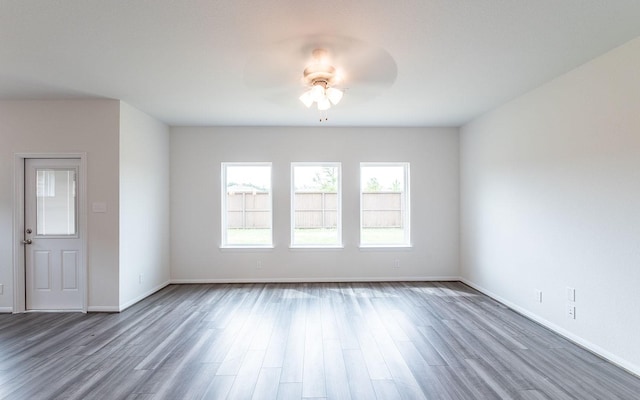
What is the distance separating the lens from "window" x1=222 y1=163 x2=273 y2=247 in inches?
205

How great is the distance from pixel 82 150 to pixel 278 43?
307 centimetres

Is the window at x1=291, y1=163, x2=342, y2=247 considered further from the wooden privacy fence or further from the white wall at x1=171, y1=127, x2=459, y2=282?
the white wall at x1=171, y1=127, x2=459, y2=282

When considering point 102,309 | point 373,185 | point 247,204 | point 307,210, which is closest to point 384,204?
point 373,185

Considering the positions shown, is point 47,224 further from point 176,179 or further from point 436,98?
point 436,98

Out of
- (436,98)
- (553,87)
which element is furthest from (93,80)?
(553,87)

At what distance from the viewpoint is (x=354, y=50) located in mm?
2496

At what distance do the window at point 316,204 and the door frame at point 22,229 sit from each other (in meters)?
2.89

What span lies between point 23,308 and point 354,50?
4.99 metres

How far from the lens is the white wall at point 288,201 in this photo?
5074 millimetres

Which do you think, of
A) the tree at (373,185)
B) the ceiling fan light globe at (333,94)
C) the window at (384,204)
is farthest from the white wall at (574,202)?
the ceiling fan light globe at (333,94)

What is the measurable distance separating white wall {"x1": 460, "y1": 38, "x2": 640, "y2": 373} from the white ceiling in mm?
295

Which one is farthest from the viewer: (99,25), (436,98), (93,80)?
(436,98)

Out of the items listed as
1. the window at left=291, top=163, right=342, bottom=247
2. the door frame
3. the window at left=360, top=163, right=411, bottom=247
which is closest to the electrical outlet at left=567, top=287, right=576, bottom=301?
the window at left=360, top=163, right=411, bottom=247

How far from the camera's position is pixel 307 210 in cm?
524
